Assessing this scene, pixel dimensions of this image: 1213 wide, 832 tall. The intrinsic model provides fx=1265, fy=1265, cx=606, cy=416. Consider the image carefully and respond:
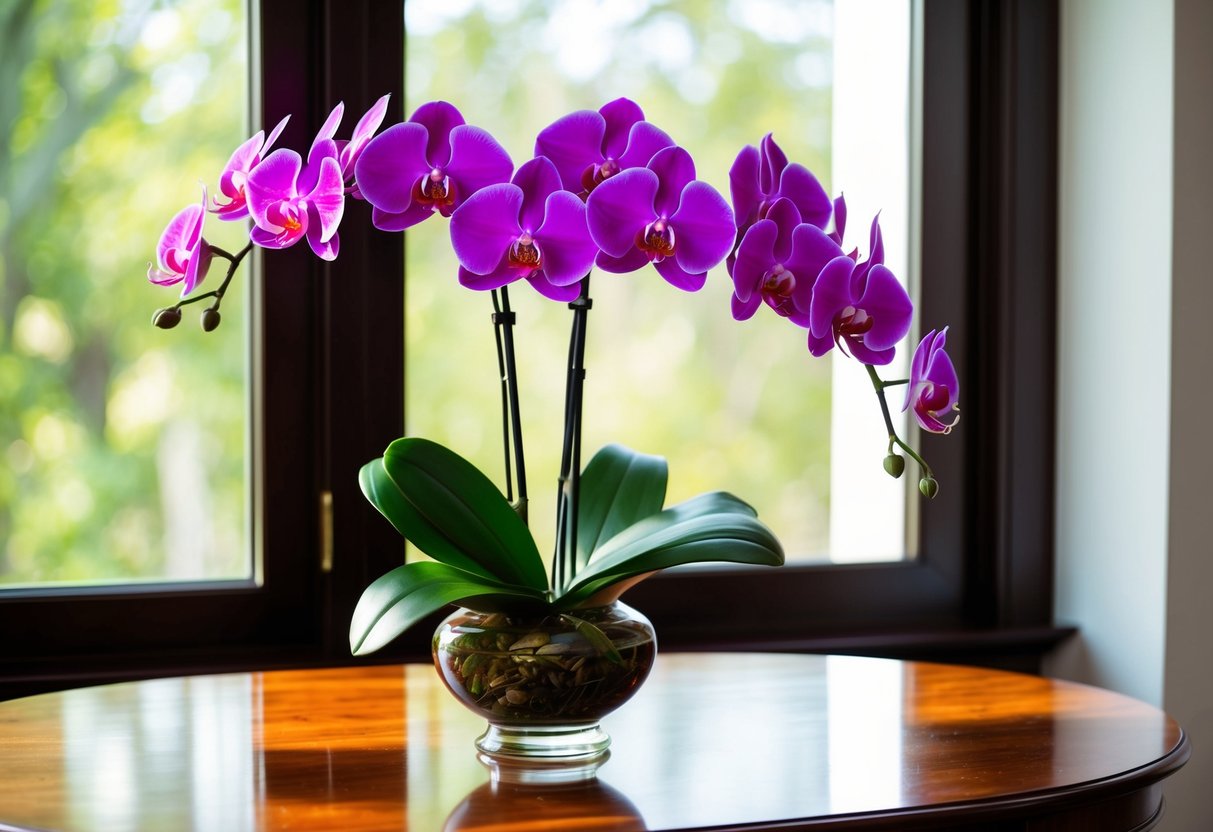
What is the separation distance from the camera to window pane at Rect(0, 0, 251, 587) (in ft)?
5.26

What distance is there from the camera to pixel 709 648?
1748 millimetres

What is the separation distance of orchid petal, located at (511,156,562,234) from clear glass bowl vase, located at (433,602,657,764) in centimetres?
31

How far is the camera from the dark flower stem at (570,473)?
1.03 metres

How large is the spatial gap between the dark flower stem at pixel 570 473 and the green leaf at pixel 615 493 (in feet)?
0.31

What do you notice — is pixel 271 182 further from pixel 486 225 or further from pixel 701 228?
pixel 701 228

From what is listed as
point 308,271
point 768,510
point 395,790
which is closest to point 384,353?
point 308,271

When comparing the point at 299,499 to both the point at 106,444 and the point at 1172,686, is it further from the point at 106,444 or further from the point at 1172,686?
the point at 1172,686

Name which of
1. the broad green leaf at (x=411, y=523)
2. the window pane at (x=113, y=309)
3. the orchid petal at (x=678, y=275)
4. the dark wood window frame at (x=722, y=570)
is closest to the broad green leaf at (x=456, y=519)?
the broad green leaf at (x=411, y=523)

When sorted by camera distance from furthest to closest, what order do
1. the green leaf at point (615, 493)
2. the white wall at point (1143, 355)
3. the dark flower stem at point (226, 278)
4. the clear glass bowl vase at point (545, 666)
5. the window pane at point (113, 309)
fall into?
the white wall at point (1143, 355) < the window pane at point (113, 309) < the green leaf at point (615, 493) < the clear glass bowl vase at point (545, 666) < the dark flower stem at point (226, 278)

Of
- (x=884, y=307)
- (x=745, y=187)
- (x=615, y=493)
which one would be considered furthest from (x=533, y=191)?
(x=615, y=493)

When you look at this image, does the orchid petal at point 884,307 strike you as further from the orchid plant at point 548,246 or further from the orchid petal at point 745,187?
the orchid petal at point 745,187

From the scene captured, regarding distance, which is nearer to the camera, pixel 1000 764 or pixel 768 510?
pixel 1000 764

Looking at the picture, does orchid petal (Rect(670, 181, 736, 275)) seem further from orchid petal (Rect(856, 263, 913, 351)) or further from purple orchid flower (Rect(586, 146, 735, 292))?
orchid petal (Rect(856, 263, 913, 351))

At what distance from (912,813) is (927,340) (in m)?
0.34
